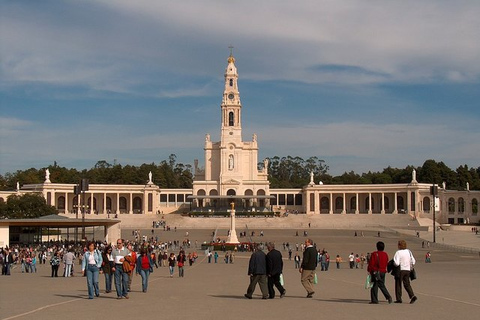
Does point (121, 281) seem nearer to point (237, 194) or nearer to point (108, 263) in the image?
point (108, 263)

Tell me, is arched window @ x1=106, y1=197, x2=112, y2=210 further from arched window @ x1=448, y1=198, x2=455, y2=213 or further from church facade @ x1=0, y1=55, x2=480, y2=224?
arched window @ x1=448, y1=198, x2=455, y2=213

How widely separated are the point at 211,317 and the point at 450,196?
92.0 metres

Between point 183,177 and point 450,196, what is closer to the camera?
point 450,196

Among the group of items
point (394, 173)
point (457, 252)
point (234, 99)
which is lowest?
point (457, 252)

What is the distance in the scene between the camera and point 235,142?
105 metres

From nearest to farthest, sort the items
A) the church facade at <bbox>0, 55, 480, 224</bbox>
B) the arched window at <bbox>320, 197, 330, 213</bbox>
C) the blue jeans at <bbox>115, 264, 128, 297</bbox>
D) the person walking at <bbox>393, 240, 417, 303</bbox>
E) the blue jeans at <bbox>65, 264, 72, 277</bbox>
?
1. the person walking at <bbox>393, 240, 417, 303</bbox>
2. the blue jeans at <bbox>115, 264, 128, 297</bbox>
3. the blue jeans at <bbox>65, 264, 72, 277</bbox>
4. the church facade at <bbox>0, 55, 480, 224</bbox>
5. the arched window at <bbox>320, 197, 330, 213</bbox>

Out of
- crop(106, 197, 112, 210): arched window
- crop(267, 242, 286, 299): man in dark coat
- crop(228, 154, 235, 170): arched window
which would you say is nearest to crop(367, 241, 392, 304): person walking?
crop(267, 242, 286, 299): man in dark coat

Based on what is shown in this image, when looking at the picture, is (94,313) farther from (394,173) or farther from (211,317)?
(394,173)

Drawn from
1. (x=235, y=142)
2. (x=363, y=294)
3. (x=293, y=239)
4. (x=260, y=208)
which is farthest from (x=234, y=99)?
(x=363, y=294)

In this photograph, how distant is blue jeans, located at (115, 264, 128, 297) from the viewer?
15.6 meters

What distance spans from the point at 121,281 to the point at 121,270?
10.8 inches

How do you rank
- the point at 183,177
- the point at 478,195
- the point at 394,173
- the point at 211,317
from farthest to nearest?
the point at 183,177 → the point at 394,173 → the point at 478,195 → the point at 211,317

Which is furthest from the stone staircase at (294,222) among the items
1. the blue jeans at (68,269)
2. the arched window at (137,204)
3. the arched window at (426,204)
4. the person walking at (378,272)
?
the person walking at (378,272)

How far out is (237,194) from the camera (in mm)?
102562
